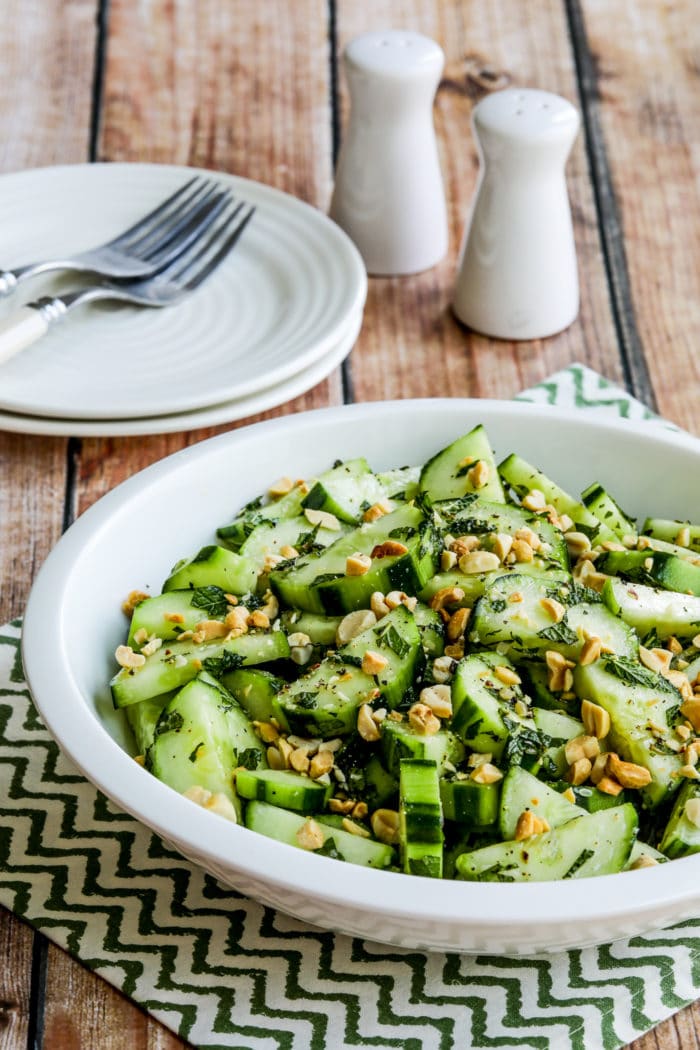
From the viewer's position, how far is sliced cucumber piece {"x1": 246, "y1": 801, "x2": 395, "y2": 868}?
112cm

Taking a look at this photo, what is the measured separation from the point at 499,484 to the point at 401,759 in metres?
0.47

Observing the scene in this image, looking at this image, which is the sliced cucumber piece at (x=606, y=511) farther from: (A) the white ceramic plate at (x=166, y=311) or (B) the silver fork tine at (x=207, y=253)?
(B) the silver fork tine at (x=207, y=253)

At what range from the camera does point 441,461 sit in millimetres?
1534

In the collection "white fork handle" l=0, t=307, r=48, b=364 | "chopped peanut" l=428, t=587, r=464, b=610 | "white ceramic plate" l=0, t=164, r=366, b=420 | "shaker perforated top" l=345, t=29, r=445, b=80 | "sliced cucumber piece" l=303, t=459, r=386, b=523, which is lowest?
"white ceramic plate" l=0, t=164, r=366, b=420

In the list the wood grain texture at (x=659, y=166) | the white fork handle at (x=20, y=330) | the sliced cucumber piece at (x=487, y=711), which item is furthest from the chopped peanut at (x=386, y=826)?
the wood grain texture at (x=659, y=166)

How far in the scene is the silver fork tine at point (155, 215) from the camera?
2254mm

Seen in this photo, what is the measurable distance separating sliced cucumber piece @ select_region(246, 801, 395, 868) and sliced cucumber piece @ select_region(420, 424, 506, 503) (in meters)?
0.49

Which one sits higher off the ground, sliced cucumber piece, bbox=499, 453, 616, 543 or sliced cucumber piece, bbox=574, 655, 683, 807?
sliced cucumber piece, bbox=574, 655, 683, 807

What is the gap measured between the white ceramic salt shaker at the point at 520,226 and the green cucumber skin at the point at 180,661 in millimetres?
1106

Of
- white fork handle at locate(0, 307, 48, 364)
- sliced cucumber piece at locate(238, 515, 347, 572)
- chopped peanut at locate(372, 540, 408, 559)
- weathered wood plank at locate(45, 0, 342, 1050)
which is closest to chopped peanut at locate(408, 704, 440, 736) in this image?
chopped peanut at locate(372, 540, 408, 559)

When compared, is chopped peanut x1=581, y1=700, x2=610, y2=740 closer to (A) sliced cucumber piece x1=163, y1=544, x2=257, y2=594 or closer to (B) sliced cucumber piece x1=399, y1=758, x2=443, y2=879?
(B) sliced cucumber piece x1=399, y1=758, x2=443, y2=879

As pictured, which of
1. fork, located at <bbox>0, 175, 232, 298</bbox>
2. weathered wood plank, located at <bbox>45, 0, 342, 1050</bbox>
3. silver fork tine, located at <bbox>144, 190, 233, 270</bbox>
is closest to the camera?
fork, located at <bbox>0, 175, 232, 298</bbox>

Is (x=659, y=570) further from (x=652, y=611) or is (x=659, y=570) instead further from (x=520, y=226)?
(x=520, y=226)

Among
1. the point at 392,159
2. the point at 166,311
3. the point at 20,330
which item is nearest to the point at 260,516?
the point at 20,330
